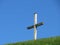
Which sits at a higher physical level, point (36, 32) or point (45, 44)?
point (36, 32)

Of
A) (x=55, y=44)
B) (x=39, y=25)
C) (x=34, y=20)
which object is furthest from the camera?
(x=34, y=20)

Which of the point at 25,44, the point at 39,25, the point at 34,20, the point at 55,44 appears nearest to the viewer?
the point at 55,44

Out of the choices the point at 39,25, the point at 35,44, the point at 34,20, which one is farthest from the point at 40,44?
the point at 34,20

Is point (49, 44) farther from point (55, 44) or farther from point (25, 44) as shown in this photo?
point (25, 44)

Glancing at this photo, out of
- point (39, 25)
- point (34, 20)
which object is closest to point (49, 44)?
point (39, 25)

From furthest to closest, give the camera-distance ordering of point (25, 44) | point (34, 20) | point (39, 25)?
point (34, 20) → point (39, 25) → point (25, 44)

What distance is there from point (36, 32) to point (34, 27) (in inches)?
17.2

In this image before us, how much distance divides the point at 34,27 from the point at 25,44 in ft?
18.5

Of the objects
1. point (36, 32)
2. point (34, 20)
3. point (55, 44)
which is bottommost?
point (55, 44)

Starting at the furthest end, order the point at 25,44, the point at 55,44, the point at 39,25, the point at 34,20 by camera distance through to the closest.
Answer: the point at 34,20, the point at 39,25, the point at 25,44, the point at 55,44

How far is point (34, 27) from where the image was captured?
16250 millimetres

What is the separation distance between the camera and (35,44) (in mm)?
10227

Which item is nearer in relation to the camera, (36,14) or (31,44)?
(31,44)

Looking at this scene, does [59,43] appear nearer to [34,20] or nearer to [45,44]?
[45,44]
